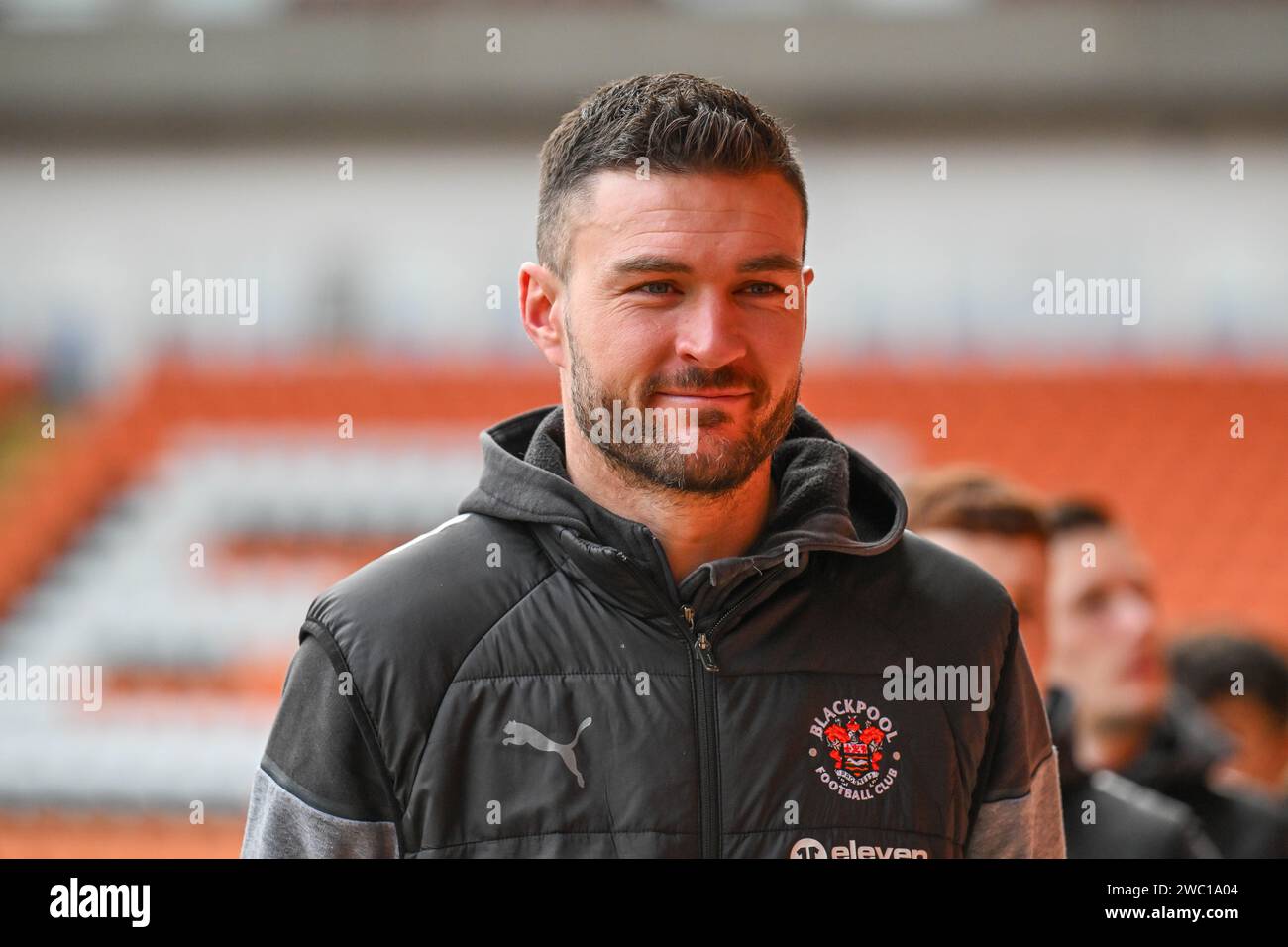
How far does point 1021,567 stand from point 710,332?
892 mm

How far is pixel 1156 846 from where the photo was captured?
1921 mm

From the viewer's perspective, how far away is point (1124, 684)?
2.32m

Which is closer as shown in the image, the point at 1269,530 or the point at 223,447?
the point at 1269,530

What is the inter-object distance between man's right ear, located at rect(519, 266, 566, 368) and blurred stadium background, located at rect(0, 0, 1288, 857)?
19.8ft

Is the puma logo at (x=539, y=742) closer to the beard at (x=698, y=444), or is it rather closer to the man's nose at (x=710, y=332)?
the beard at (x=698, y=444)

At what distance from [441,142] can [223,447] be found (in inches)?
99.3

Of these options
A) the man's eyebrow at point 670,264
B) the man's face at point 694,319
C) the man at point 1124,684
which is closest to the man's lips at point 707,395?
the man's face at point 694,319

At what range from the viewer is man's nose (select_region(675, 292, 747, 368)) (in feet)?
3.82

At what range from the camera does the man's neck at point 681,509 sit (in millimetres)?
1239

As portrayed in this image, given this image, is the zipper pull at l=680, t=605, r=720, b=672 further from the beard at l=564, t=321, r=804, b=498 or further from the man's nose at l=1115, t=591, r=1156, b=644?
the man's nose at l=1115, t=591, r=1156, b=644
